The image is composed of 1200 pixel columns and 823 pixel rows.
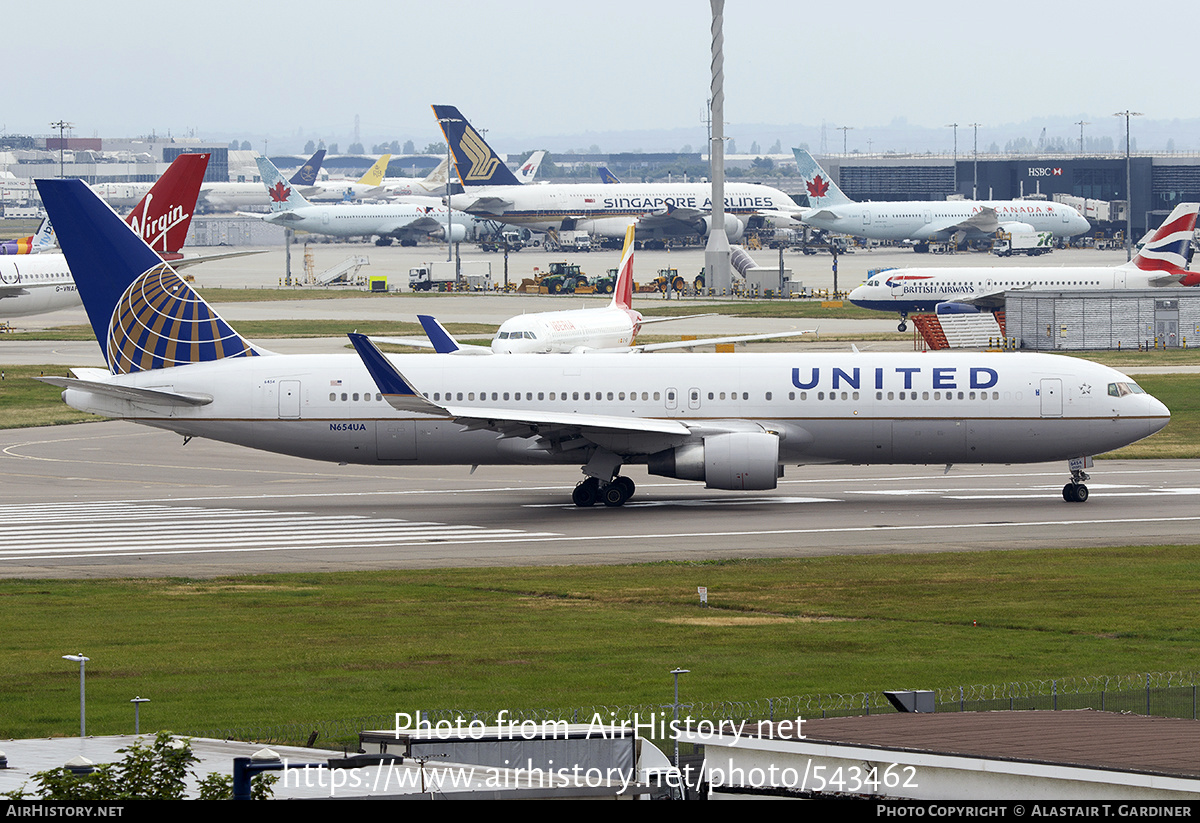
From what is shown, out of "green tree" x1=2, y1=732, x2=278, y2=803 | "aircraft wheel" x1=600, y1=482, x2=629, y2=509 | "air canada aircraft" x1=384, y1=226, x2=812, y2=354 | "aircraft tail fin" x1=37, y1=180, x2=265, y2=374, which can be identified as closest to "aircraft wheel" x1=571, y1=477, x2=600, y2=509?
"aircraft wheel" x1=600, y1=482, x2=629, y2=509

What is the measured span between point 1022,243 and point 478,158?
6346cm

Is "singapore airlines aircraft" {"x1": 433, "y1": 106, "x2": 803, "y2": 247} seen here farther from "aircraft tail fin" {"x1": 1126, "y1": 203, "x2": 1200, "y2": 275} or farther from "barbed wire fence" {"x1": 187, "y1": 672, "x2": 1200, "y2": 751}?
"barbed wire fence" {"x1": 187, "y1": 672, "x2": 1200, "y2": 751}

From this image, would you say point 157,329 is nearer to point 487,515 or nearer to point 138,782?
point 487,515

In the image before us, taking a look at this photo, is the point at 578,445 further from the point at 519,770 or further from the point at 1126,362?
the point at 1126,362

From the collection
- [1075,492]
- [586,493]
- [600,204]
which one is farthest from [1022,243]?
[586,493]

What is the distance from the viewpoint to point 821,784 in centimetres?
1747

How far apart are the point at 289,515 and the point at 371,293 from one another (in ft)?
323

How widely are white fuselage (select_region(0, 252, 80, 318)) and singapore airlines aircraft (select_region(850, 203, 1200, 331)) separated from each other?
5444 cm

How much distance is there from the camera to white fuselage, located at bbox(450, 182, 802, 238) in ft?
606

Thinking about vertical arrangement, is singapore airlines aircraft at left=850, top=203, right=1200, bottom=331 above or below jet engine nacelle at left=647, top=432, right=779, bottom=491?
above

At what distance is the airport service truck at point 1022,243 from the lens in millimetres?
178750

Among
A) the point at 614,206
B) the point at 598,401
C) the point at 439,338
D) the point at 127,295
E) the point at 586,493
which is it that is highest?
the point at 614,206

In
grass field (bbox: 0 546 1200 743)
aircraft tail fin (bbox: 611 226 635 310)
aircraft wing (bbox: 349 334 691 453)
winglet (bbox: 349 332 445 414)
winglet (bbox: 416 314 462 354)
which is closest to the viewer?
grass field (bbox: 0 546 1200 743)

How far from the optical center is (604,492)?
4931 cm
